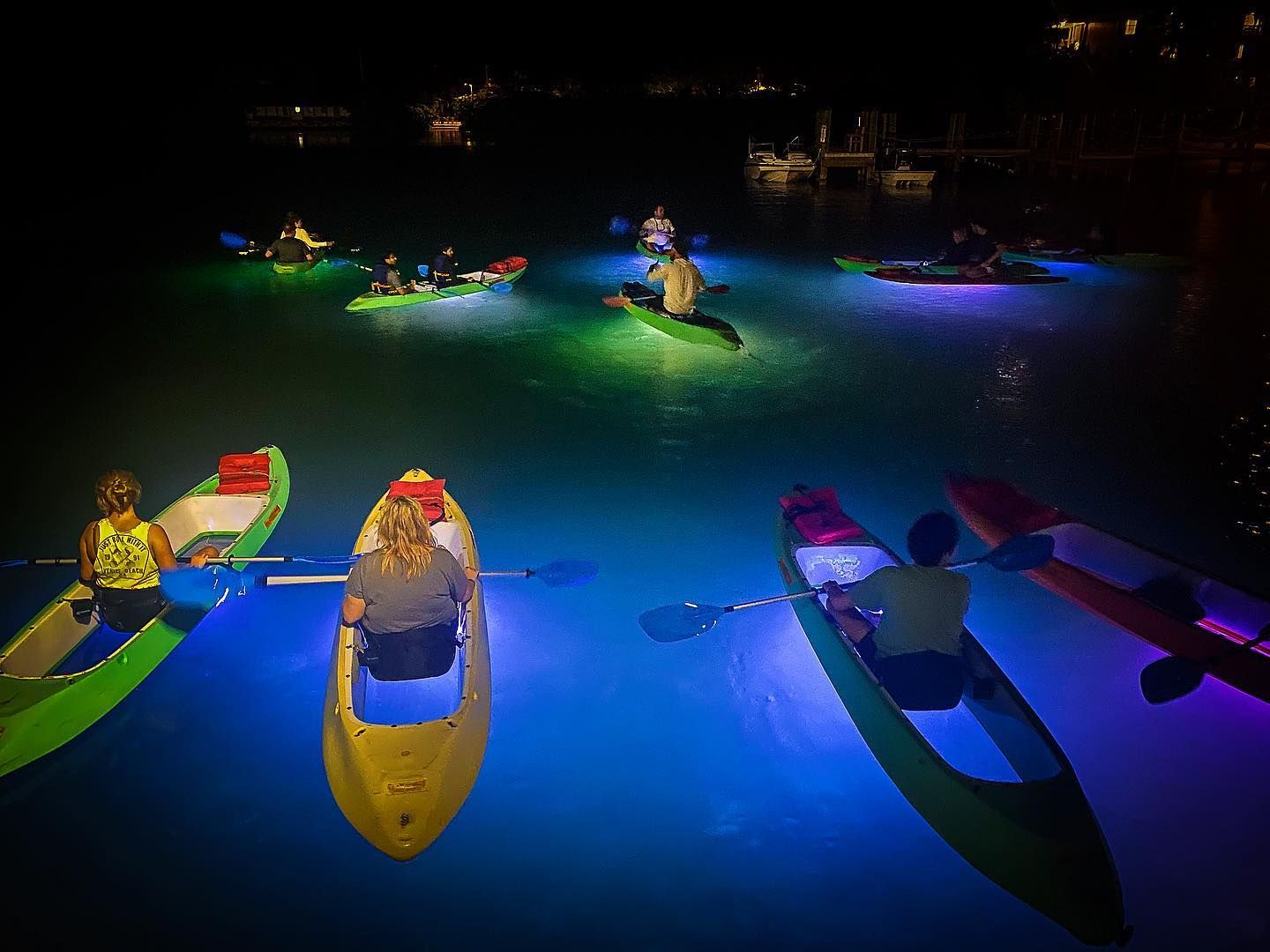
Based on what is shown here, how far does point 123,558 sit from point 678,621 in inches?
121

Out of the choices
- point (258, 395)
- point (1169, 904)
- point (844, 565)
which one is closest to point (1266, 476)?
point (844, 565)

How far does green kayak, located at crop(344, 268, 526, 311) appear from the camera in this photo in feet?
42.2

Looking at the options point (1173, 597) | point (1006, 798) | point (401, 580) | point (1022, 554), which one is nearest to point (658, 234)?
point (1022, 554)

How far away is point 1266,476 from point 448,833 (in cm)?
764

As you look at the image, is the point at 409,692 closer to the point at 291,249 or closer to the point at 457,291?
the point at 457,291

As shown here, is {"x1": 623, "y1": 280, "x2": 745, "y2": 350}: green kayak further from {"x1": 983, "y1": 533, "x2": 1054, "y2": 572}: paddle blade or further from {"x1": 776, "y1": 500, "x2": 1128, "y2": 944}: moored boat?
{"x1": 776, "y1": 500, "x2": 1128, "y2": 944}: moored boat

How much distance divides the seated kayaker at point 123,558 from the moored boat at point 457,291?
8693mm

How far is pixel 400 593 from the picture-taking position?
4.09 m

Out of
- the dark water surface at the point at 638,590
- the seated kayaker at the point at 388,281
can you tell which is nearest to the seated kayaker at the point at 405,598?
the dark water surface at the point at 638,590

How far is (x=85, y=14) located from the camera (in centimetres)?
4747

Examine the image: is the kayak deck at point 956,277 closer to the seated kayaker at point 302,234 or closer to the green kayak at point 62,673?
the seated kayaker at point 302,234

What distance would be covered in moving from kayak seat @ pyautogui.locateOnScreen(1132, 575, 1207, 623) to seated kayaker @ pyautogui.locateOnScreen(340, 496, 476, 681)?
159 inches

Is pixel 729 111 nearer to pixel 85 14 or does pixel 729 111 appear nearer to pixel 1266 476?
pixel 85 14

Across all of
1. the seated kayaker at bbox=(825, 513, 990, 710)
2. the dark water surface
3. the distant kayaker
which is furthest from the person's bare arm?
the distant kayaker
